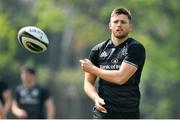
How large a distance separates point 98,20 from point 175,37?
385 centimetres

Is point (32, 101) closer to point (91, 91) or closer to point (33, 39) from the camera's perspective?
point (33, 39)

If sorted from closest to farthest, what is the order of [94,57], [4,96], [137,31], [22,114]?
[94,57] < [4,96] < [22,114] < [137,31]

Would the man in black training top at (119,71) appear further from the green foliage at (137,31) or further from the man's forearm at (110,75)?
the green foliage at (137,31)

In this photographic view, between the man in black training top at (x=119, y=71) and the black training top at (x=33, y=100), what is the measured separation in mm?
6636

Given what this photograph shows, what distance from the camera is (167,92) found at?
40500 millimetres

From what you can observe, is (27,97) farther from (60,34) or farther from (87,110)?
(60,34)

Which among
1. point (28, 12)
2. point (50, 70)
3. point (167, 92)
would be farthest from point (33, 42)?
point (50, 70)

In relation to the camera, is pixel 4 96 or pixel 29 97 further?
pixel 29 97

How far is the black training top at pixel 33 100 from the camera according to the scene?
1623 centimetres

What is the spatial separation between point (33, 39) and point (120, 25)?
144 cm

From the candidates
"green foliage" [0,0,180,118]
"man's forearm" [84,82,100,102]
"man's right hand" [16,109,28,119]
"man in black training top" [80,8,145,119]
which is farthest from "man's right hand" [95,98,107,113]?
"green foliage" [0,0,180,118]

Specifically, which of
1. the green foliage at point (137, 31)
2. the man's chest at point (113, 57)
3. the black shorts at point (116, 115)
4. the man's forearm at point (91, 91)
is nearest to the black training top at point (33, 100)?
the man's forearm at point (91, 91)

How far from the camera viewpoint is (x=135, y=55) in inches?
375

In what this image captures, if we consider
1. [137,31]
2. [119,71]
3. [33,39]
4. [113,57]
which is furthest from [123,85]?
[137,31]
